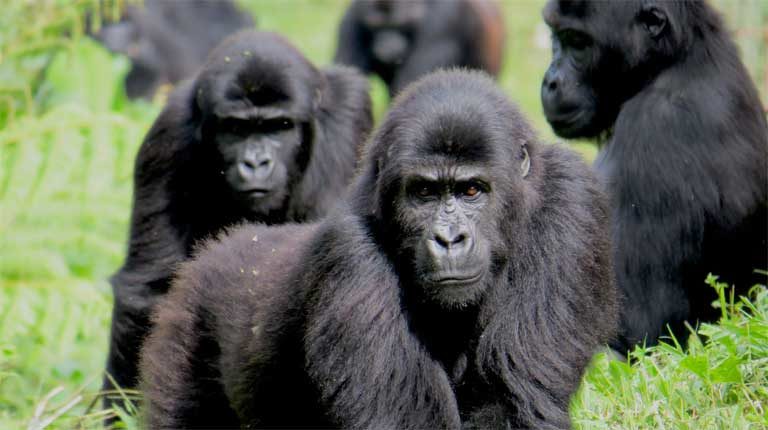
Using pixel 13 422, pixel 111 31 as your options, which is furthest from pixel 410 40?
pixel 13 422

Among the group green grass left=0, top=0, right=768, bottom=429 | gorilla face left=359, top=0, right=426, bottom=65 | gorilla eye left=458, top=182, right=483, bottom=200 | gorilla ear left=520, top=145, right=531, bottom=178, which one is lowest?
green grass left=0, top=0, right=768, bottom=429

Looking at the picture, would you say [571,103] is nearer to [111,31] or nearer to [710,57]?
[710,57]

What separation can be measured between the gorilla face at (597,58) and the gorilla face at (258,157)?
1.71m

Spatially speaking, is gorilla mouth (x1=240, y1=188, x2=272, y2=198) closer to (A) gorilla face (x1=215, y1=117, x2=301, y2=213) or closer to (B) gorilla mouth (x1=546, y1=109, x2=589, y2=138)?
(A) gorilla face (x1=215, y1=117, x2=301, y2=213)

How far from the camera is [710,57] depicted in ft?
22.5

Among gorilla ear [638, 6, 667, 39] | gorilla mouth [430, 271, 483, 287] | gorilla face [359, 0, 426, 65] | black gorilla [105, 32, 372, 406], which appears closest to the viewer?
gorilla mouth [430, 271, 483, 287]

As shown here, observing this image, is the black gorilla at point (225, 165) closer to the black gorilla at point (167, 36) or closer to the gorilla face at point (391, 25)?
the gorilla face at point (391, 25)

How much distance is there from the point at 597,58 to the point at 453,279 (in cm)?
293

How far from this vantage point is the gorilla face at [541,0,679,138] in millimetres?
6957

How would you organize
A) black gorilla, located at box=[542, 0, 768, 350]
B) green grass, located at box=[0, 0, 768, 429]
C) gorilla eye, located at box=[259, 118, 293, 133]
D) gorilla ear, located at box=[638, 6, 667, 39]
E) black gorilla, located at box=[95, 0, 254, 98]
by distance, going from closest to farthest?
green grass, located at box=[0, 0, 768, 429] → black gorilla, located at box=[542, 0, 768, 350] → gorilla ear, located at box=[638, 6, 667, 39] → gorilla eye, located at box=[259, 118, 293, 133] → black gorilla, located at box=[95, 0, 254, 98]

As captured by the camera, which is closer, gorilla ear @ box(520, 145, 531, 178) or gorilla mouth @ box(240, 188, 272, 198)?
gorilla ear @ box(520, 145, 531, 178)

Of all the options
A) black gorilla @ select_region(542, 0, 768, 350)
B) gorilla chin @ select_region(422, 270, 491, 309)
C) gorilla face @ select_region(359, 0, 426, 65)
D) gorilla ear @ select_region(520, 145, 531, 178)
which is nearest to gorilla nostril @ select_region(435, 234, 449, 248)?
gorilla chin @ select_region(422, 270, 491, 309)

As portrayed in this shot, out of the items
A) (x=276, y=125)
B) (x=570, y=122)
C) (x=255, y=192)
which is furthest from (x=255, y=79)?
(x=570, y=122)

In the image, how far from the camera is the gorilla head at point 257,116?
290 inches
